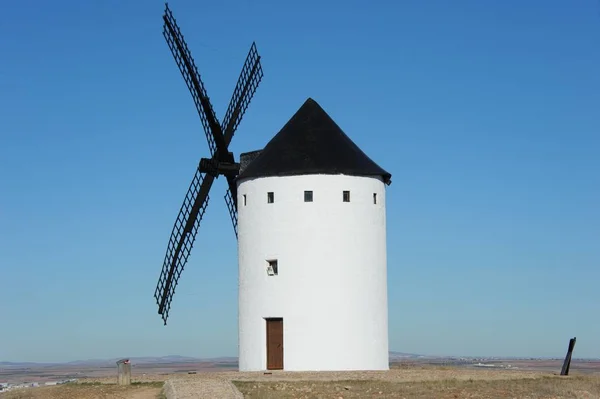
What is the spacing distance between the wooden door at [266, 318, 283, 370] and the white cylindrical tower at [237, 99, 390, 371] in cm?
3

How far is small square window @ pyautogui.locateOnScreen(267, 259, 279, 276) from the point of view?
34.2 metres

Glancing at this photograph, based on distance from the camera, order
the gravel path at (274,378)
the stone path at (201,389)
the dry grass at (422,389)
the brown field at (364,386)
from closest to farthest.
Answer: the stone path at (201,389)
the gravel path at (274,378)
the dry grass at (422,389)
the brown field at (364,386)

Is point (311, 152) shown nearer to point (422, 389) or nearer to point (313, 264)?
point (313, 264)

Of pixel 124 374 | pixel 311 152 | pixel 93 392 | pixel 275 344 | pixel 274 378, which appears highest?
pixel 311 152

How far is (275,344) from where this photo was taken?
34031 mm

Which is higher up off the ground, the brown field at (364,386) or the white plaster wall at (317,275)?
the white plaster wall at (317,275)

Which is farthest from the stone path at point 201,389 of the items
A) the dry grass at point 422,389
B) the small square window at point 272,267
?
the small square window at point 272,267

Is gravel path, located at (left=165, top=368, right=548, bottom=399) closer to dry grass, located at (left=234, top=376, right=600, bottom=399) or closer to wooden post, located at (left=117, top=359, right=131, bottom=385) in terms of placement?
dry grass, located at (left=234, top=376, right=600, bottom=399)

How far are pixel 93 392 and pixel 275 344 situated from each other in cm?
782

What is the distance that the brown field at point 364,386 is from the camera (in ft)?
84.6

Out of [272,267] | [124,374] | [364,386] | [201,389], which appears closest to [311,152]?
[272,267]

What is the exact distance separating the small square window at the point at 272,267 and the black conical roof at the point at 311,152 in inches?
120

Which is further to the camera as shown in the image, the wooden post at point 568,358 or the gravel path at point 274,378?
the wooden post at point 568,358

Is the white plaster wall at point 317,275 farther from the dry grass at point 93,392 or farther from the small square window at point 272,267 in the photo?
the dry grass at point 93,392
